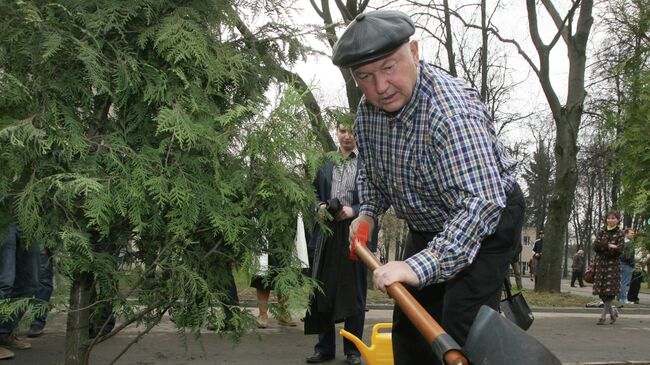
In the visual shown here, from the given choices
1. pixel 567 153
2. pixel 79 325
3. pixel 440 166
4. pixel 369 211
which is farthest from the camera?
pixel 567 153

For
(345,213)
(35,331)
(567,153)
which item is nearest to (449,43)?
(567,153)

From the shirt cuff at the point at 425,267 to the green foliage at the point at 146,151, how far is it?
1.56 m

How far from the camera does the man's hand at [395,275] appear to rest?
2.23 metres

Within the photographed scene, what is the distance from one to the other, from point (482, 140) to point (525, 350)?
760mm

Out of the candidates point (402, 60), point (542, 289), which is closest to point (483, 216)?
point (402, 60)

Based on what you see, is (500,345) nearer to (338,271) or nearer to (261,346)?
(338,271)

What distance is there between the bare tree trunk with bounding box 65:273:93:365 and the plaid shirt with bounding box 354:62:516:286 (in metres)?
1.83

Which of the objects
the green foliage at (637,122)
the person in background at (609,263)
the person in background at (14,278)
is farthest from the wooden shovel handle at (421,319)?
the person in background at (609,263)

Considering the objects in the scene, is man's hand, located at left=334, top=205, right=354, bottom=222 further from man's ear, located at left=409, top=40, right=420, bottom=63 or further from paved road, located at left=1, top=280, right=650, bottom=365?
man's ear, located at left=409, top=40, right=420, bottom=63

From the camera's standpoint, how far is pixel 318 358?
6.32 m

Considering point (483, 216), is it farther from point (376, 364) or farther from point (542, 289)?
point (542, 289)

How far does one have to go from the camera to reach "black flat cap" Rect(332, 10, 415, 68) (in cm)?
248

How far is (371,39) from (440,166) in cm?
53

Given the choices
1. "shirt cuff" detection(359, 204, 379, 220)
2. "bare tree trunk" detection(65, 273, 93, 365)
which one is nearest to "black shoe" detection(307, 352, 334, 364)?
"bare tree trunk" detection(65, 273, 93, 365)
